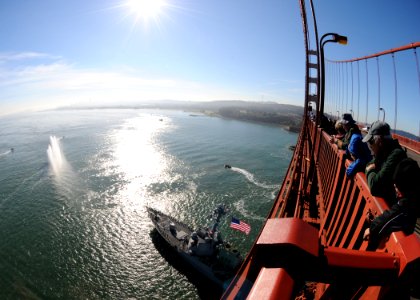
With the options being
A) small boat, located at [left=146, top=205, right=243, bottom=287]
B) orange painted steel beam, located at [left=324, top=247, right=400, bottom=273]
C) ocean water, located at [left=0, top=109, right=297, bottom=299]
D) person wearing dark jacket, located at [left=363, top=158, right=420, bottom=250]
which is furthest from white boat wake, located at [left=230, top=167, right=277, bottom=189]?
orange painted steel beam, located at [left=324, top=247, right=400, bottom=273]

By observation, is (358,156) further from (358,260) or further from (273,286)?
(273,286)

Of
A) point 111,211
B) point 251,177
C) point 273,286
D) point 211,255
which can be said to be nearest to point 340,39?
point 273,286

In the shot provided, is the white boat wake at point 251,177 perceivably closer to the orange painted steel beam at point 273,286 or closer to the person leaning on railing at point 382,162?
the person leaning on railing at point 382,162

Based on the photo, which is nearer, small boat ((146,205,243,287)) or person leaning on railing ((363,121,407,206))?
person leaning on railing ((363,121,407,206))

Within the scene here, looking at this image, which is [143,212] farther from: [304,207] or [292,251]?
[292,251]

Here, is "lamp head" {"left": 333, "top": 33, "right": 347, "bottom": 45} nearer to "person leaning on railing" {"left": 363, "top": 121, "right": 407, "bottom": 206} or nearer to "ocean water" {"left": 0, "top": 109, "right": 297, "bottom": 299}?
"person leaning on railing" {"left": 363, "top": 121, "right": 407, "bottom": 206}

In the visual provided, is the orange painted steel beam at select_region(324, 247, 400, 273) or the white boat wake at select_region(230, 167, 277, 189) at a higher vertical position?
the orange painted steel beam at select_region(324, 247, 400, 273)

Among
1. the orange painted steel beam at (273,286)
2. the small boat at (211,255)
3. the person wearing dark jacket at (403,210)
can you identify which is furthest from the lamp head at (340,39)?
the small boat at (211,255)
